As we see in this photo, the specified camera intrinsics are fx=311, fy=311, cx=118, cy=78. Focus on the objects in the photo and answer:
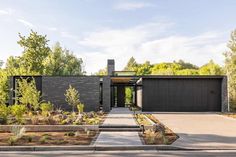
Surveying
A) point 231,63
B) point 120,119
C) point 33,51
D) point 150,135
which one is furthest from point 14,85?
point 231,63

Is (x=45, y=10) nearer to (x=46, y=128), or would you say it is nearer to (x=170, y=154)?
(x=46, y=128)

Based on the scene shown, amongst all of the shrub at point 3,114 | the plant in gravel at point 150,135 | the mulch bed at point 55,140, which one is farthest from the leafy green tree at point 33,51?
the plant in gravel at point 150,135

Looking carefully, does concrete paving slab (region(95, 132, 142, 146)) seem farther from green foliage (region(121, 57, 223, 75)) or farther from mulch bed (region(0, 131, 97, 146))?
green foliage (region(121, 57, 223, 75))

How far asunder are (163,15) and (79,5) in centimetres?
867

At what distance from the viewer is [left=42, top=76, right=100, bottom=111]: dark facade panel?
3238 cm

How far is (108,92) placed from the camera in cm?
3262

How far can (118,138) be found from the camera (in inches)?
560

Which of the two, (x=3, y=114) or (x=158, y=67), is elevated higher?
(x=158, y=67)

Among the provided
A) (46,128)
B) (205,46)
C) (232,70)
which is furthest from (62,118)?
(205,46)

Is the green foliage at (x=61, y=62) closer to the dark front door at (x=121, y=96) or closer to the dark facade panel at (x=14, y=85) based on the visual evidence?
the dark front door at (x=121, y=96)

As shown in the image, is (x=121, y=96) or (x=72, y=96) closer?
(x=72, y=96)

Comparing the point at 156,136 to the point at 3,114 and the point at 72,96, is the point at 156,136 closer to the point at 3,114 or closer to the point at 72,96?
the point at 3,114

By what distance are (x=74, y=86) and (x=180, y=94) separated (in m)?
11.3

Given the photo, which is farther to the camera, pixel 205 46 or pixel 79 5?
pixel 205 46
